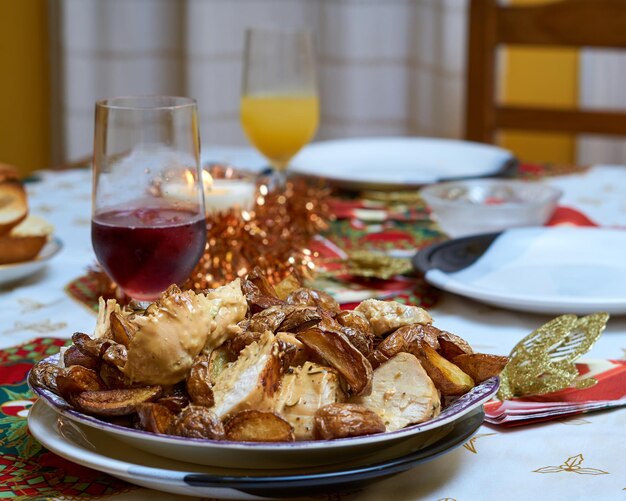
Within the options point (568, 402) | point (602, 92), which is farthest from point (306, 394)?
point (602, 92)

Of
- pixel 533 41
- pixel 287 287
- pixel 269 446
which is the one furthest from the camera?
pixel 533 41

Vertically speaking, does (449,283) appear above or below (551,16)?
below

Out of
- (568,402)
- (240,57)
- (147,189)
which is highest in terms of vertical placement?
(240,57)

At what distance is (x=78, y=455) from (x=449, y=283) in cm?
50

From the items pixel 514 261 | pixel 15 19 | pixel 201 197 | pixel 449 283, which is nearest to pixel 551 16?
pixel 514 261

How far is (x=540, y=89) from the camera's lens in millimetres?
3084

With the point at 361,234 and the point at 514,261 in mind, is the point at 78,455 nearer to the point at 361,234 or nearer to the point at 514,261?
the point at 514,261

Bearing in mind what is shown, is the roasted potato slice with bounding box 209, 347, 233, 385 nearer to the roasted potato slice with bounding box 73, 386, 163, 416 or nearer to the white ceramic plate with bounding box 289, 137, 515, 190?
the roasted potato slice with bounding box 73, 386, 163, 416

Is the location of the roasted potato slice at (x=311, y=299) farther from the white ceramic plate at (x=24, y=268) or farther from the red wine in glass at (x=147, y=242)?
the white ceramic plate at (x=24, y=268)

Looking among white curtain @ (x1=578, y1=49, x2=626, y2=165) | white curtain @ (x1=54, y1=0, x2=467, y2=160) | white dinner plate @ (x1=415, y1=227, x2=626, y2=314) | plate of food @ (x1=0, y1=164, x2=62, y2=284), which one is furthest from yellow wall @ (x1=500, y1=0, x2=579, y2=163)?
plate of food @ (x1=0, y1=164, x2=62, y2=284)

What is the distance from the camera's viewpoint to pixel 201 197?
2.75 ft

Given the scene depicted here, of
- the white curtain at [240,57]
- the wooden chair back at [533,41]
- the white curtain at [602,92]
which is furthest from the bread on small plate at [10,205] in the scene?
the white curtain at [602,92]

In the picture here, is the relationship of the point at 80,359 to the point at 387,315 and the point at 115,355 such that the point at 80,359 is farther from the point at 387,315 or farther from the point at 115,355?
the point at 387,315

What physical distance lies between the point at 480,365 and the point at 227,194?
593 millimetres
